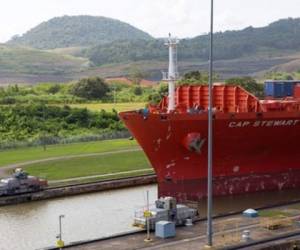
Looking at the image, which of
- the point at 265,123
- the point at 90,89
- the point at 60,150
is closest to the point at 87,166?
the point at 60,150

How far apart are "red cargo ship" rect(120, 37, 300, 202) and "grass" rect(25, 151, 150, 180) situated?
7.43 metres

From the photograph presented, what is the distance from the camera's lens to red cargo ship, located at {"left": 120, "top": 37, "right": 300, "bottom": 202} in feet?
110

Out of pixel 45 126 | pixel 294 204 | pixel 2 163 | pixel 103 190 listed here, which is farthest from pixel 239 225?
pixel 45 126

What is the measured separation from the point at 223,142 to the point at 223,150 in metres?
0.47

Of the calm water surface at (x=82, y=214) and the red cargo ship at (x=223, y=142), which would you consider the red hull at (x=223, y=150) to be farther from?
the calm water surface at (x=82, y=214)

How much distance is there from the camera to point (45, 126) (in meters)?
68.2

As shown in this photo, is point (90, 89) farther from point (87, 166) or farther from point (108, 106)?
point (87, 166)

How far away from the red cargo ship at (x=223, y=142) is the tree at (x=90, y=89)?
56.7 meters

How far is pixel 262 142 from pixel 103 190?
31.6 ft

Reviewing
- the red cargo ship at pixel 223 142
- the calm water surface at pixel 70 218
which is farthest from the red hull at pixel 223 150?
the calm water surface at pixel 70 218

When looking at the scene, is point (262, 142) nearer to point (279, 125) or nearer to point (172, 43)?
point (279, 125)

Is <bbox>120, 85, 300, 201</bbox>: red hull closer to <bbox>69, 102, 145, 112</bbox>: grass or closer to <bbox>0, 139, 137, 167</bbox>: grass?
<bbox>0, 139, 137, 167</bbox>: grass

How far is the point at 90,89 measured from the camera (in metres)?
96.4

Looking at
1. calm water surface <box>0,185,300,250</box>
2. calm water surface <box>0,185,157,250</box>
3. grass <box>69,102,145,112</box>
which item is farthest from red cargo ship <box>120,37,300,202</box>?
grass <box>69,102,145,112</box>
